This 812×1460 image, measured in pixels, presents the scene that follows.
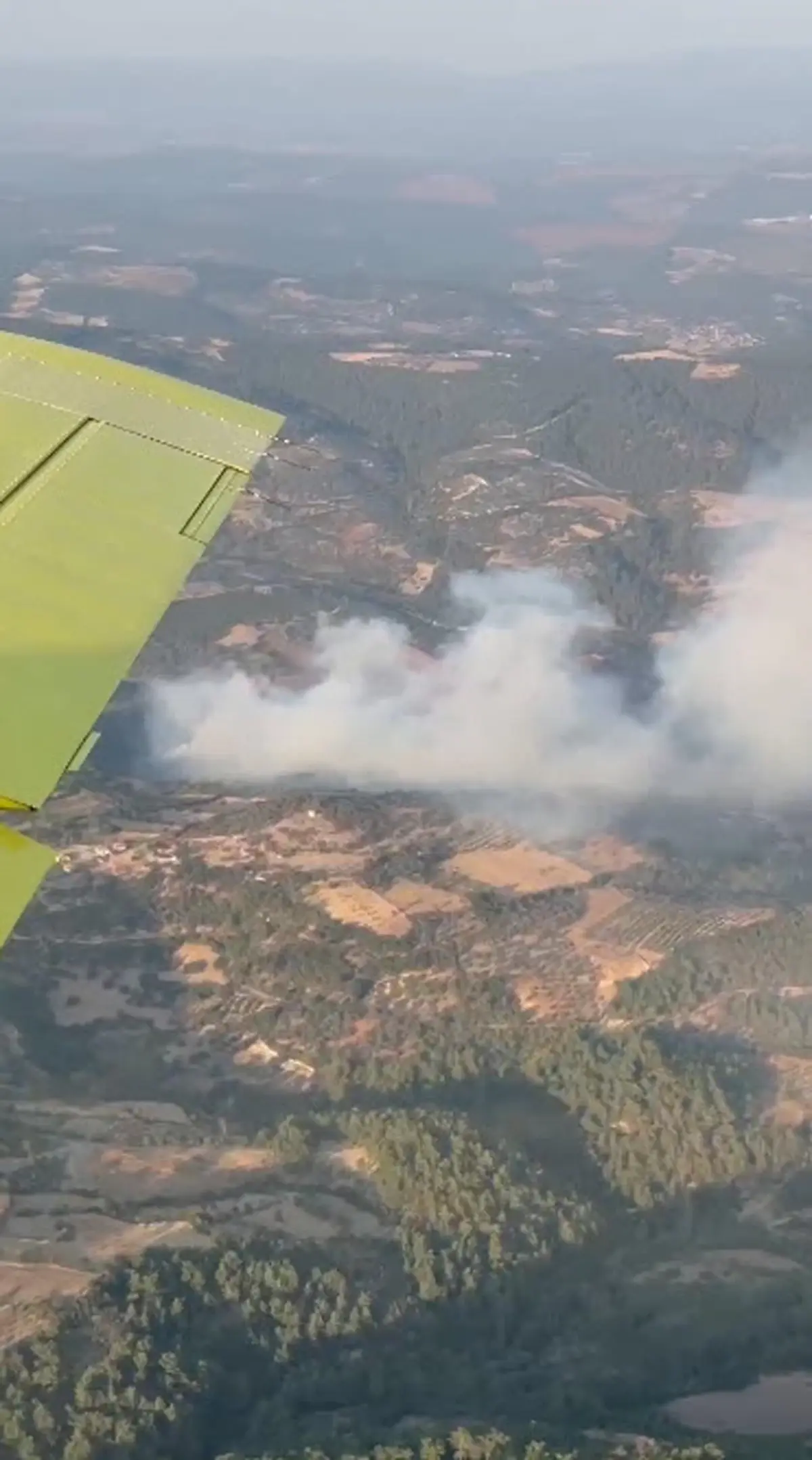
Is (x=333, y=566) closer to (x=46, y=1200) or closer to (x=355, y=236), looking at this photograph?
(x=46, y=1200)

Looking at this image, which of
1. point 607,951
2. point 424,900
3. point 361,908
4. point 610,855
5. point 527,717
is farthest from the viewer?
point 527,717

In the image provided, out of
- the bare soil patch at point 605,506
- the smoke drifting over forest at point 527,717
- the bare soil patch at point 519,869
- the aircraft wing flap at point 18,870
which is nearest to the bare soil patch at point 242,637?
the smoke drifting over forest at point 527,717

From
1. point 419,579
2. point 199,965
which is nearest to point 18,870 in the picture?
point 199,965

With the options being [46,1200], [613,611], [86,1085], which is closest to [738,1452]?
[46,1200]

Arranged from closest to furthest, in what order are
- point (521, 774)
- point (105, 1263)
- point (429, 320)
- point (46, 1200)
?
point (105, 1263), point (46, 1200), point (521, 774), point (429, 320)

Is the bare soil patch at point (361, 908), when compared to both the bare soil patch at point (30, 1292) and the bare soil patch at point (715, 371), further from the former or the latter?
the bare soil patch at point (715, 371)

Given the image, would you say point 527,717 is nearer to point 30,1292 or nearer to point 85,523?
point 30,1292
